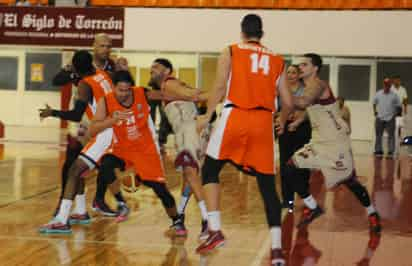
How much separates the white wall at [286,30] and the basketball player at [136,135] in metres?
16.1

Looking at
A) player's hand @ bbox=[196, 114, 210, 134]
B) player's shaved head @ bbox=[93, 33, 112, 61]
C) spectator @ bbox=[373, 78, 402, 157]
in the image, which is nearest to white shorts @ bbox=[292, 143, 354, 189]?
player's shaved head @ bbox=[93, 33, 112, 61]

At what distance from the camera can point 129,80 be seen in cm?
762

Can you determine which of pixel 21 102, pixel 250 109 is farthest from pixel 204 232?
pixel 21 102

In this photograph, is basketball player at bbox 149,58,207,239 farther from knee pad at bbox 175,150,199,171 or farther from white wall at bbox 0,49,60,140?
white wall at bbox 0,49,60,140

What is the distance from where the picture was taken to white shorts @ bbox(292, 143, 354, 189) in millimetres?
8422

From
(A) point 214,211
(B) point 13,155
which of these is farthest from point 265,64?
(B) point 13,155

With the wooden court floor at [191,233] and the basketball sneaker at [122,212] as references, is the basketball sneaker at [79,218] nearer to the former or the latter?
the wooden court floor at [191,233]

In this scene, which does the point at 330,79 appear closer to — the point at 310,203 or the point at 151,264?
the point at 310,203

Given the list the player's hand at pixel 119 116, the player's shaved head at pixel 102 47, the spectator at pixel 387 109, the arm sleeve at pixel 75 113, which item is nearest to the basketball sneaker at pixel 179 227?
the player's hand at pixel 119 116

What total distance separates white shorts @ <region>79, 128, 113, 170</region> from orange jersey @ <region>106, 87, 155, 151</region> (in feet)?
0.23

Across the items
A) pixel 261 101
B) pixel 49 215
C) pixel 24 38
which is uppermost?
pixel 24 38

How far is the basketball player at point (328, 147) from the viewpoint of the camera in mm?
8406

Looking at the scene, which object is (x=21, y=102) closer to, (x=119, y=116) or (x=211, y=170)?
(x=119, y=116)

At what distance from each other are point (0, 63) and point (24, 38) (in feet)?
5.79
